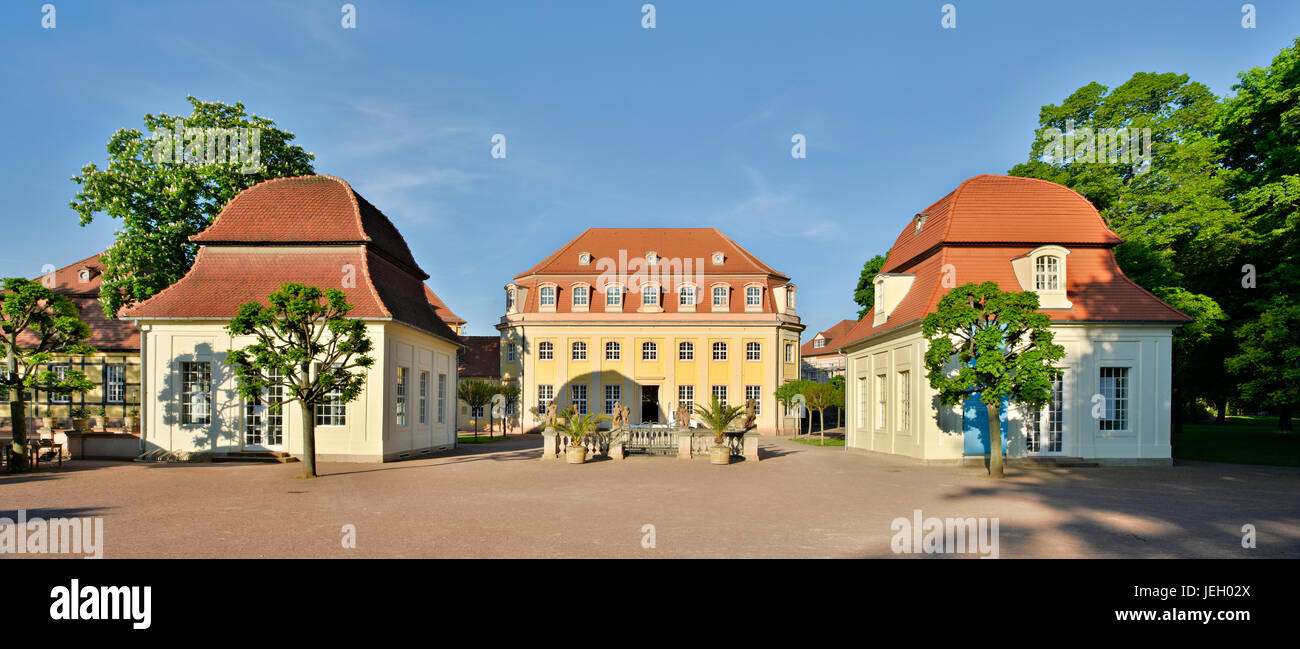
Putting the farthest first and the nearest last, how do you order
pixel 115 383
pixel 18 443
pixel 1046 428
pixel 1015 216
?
1. pixel 115 383
2. pixel 1015 216
3. pixel 1046 428
4. pixel 18 443

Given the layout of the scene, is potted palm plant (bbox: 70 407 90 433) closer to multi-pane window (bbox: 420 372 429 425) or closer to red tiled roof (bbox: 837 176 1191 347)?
multi-pane window (bbox: 420 372 429 425)

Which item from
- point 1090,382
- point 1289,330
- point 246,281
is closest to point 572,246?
point 246,281

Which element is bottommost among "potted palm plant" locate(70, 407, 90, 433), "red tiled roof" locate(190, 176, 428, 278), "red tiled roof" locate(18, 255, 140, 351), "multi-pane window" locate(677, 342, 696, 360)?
"potted palm plant" locate(70, 407, 90, 433)

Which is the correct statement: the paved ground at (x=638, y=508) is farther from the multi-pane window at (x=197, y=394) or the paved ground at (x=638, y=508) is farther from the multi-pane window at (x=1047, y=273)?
the multi-pane window at (x=1047, y=273)

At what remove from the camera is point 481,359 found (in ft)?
174

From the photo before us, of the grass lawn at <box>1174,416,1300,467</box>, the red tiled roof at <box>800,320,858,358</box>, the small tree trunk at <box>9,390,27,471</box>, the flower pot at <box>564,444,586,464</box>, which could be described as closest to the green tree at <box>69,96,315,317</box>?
the small tree trunk at <box>9,390,27,471</box>

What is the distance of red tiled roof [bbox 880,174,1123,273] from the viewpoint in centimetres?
2370

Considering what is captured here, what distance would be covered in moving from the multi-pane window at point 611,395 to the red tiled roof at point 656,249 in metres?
8.25

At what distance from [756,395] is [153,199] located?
34528 millimetres

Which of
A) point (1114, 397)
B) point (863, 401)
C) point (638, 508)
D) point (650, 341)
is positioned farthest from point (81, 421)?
point (1114, 397)

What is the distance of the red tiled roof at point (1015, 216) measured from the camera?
23.7 m

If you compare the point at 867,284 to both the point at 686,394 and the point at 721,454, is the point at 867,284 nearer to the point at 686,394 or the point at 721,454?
the point at 686,394

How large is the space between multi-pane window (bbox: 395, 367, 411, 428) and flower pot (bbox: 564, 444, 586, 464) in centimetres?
612

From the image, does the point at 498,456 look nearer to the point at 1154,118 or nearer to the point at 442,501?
the point at 442,501
